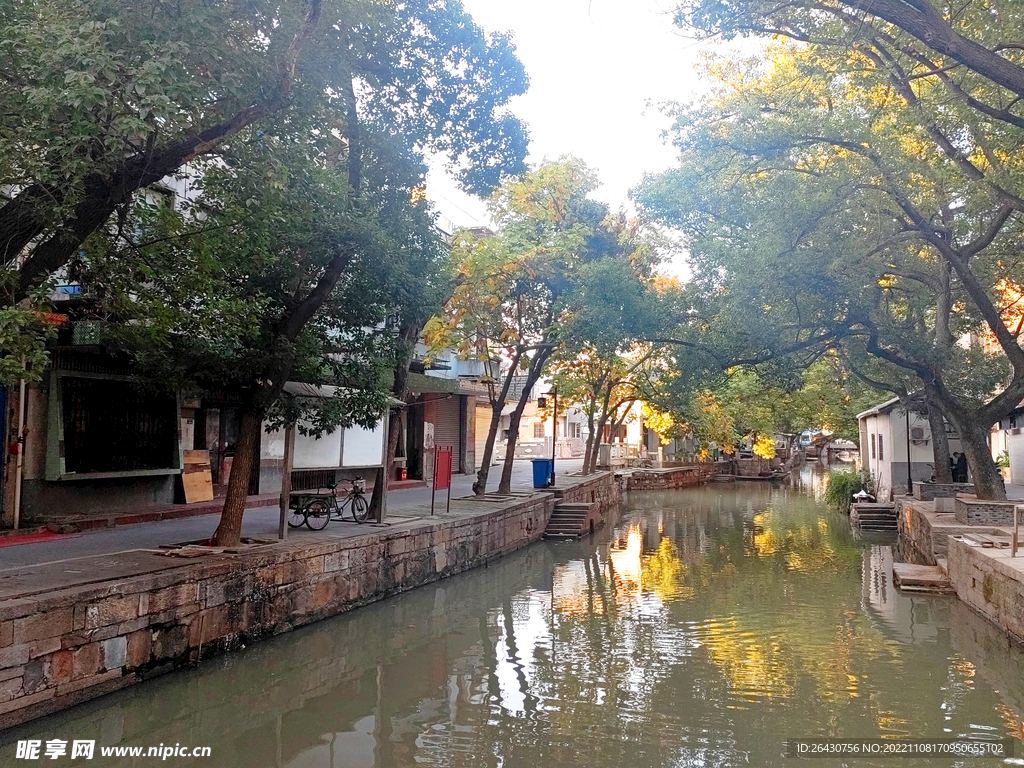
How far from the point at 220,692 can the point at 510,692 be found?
9.99ft

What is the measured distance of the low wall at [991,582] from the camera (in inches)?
378

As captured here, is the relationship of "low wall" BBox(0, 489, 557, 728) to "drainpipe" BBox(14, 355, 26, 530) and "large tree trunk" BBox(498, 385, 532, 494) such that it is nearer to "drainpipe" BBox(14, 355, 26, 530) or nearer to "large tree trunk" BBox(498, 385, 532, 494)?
"drainpipe" BBox(14, 355, 26, 530)

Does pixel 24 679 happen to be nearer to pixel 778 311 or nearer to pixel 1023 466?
pixel 778 311

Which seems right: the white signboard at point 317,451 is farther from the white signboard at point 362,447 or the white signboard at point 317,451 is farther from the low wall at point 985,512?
the low wall at point 985,512

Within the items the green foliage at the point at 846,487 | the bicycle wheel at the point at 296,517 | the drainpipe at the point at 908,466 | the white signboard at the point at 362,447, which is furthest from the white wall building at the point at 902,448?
the bicycle wheel at the point at 296,517

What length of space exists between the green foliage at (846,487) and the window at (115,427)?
21992mm

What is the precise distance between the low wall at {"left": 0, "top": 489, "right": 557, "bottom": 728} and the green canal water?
0.21 metres

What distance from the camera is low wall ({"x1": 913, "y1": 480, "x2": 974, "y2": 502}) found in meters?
19.3

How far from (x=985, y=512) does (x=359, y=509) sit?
11659mm

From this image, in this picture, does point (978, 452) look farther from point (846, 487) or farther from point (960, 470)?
point (846, 487)

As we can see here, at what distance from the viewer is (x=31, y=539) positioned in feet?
35.5

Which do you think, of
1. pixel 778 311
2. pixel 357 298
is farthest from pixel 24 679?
pixel 778 311

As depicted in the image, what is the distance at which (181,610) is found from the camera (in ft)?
27.6

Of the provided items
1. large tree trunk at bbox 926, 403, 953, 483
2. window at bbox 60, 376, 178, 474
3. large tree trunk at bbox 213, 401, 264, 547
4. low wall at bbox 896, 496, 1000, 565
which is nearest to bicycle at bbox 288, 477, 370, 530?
large tree trunk at bbox 213, 401, 264, 547
